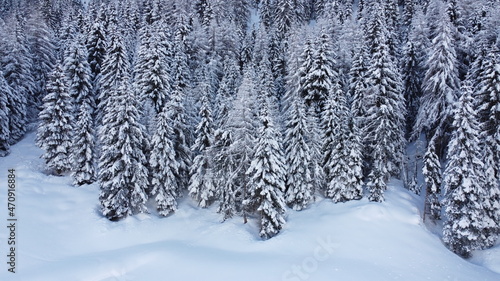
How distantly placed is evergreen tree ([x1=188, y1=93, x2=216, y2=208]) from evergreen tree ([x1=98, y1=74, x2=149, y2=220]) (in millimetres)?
5117

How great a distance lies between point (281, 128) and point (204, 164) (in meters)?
9.33

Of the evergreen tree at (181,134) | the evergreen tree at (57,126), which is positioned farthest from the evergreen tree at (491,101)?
the evergreen tree at (57,126)

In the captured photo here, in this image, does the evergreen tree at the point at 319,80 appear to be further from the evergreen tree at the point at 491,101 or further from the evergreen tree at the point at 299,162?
the evergreen tree at the point at 491,101

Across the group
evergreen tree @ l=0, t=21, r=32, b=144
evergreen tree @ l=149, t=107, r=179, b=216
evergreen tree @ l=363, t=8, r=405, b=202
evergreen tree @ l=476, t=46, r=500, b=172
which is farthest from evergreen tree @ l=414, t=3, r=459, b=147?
evergreen tree @ l=0, t=21, r=32, b=144

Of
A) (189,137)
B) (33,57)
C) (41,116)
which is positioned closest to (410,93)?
(189,137)

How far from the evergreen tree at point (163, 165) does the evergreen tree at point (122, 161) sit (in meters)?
1.27

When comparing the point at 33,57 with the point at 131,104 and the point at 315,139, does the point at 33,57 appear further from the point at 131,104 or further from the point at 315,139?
the point at 315,139

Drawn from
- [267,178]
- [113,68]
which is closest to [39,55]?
[113,68]

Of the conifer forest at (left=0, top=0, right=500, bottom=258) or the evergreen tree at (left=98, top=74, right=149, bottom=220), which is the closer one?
the conifer forest at (left=0, top=0, right=500, bottom=258)

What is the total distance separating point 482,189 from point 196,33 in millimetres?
42920

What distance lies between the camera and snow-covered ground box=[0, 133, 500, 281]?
25.1m

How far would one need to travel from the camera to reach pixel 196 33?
53.4 meters

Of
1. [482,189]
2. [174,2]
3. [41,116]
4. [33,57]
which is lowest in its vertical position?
[482,189]

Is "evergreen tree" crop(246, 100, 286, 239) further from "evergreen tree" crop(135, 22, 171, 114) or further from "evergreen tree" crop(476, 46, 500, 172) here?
"evergreen tree" crop(476, 46, 500, 172)
